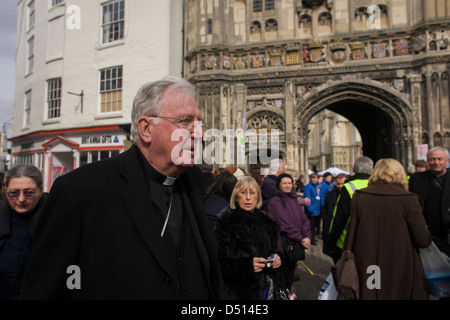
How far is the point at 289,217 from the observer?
153 inches

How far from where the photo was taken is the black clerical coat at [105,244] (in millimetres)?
1127

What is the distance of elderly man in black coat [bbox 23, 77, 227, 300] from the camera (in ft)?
3.75

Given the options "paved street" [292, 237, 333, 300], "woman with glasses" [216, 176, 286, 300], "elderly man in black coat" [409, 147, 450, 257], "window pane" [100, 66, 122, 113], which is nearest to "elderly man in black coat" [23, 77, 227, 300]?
"woman with glasses" [216, 176, 286, 300]

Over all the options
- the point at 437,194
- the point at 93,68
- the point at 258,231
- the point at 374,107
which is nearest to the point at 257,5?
the point at 374,107

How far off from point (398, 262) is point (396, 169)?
903 millimetres

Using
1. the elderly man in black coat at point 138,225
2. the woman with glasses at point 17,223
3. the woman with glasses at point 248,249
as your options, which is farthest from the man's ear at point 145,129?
the woman with glasses at point 248,249

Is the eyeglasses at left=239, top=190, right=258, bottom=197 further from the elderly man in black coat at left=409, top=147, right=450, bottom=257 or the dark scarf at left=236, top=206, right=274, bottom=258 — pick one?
the elderly man in black coat at left=409, top=147, right=450, bottom=257

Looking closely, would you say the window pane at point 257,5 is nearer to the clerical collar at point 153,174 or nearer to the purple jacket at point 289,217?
the purple jacket at point 289,217

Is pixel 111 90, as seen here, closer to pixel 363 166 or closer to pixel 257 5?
pixel 257 5

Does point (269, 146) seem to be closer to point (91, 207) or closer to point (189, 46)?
point (189, 46)

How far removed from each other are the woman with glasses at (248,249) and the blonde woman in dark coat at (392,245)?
2.75ft

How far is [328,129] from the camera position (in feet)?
134

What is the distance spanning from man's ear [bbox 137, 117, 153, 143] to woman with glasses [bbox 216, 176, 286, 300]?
5.26 feet

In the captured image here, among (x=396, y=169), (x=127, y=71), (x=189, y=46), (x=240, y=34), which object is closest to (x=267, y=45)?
(x=240, y=34)
